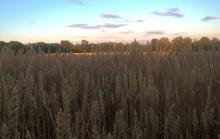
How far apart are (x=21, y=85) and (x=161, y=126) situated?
3.95ft

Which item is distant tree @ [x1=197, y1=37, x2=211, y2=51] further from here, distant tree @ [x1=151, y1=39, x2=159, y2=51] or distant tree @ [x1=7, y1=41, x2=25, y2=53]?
distant tree @ [x1=7, y1=41, x2=25, y2=53]

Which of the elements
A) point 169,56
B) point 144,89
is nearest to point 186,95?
point 144,89

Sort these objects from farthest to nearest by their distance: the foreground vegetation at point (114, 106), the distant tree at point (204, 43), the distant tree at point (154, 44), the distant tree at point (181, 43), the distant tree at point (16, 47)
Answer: the distant tree at point (204, 43)
the distant tree at point (16, 47)
the distant tree at point (181, 43)
the distant tree at point (154, 44)
the foreground vegetation at point (114, 106)

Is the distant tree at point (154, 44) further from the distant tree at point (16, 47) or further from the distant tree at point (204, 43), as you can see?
the distant tree at point (16, 47)

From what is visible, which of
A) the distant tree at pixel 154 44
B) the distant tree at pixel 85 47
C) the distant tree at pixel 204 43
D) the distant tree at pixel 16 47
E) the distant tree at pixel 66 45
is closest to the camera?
the distant tree at pixel 154 44

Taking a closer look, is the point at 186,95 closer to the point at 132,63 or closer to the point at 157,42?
the point at 132,63

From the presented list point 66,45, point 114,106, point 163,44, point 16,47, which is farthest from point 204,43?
point 114,106

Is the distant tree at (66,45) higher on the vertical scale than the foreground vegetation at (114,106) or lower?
higher

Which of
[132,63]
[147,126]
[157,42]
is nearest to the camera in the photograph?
[147,126]

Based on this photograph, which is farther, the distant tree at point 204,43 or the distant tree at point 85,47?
the distant tree at point 204,43

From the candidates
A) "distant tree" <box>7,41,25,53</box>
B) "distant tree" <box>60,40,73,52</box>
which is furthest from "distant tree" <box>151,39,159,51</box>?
"distant tree" <box>7,41,25,53</box>

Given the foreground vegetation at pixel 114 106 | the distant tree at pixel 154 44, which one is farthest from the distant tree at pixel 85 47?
the foreground vegetation at pixel 114 106

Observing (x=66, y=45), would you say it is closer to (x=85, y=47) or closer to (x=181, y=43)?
(x=85, y=47)

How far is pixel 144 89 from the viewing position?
8.70 ft
